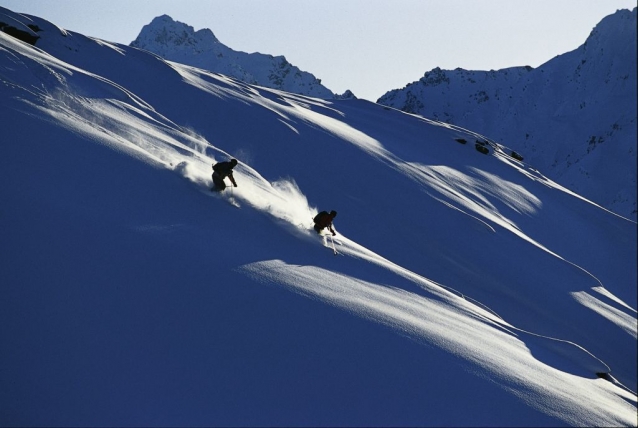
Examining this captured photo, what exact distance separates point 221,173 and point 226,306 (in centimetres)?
600

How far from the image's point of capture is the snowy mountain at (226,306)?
26.9ft

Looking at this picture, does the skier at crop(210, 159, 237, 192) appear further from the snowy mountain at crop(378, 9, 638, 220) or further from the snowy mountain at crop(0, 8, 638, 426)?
the snowy mountain at crop(378, 9, 638, 220)

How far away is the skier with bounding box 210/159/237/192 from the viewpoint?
15195mm

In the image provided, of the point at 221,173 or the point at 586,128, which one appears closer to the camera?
the point at 221,173

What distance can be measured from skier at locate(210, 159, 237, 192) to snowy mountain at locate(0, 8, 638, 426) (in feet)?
1.38

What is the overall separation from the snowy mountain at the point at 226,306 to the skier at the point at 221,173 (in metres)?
0.42

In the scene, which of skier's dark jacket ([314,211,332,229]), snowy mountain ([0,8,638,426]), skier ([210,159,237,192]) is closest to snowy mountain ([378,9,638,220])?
snowy mountain ([0,8,638,426])

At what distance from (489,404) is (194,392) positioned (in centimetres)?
431

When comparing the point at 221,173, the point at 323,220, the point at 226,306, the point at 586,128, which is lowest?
the point at 226,306

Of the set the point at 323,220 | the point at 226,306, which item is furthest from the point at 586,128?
the point at 226,306

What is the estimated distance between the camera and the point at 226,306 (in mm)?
9945

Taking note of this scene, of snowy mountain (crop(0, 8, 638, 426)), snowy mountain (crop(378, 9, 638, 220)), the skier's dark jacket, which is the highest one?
snowy mountain (crop(378, 9, 638, 220))

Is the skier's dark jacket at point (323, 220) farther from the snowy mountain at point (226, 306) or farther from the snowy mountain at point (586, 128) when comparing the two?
the snowy mountain at point (586, 128)

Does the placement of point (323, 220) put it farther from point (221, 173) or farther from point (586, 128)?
point (586, 128)
